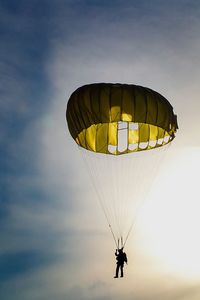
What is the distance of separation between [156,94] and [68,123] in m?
6.12

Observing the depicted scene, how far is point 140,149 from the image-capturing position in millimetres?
29703

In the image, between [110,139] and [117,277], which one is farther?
[110,139]

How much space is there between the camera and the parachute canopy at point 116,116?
27.6m

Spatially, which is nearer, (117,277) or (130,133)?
(117,277)

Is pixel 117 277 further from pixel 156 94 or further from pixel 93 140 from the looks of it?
pixel 156 94

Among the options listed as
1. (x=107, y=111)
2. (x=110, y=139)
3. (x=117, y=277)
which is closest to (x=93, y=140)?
(x=110, y=139)

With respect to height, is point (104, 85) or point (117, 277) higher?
point (104, 85)

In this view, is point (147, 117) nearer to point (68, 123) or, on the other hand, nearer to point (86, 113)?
point (86, 113)

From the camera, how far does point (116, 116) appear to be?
2761cm

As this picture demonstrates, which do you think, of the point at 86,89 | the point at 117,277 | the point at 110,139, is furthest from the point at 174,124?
the point at 117,277

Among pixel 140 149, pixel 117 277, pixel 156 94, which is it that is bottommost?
pixel 117 277

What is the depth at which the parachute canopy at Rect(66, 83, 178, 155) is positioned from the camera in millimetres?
27578

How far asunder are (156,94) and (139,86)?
122 centimetres

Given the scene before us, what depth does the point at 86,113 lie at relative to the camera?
2792cm
